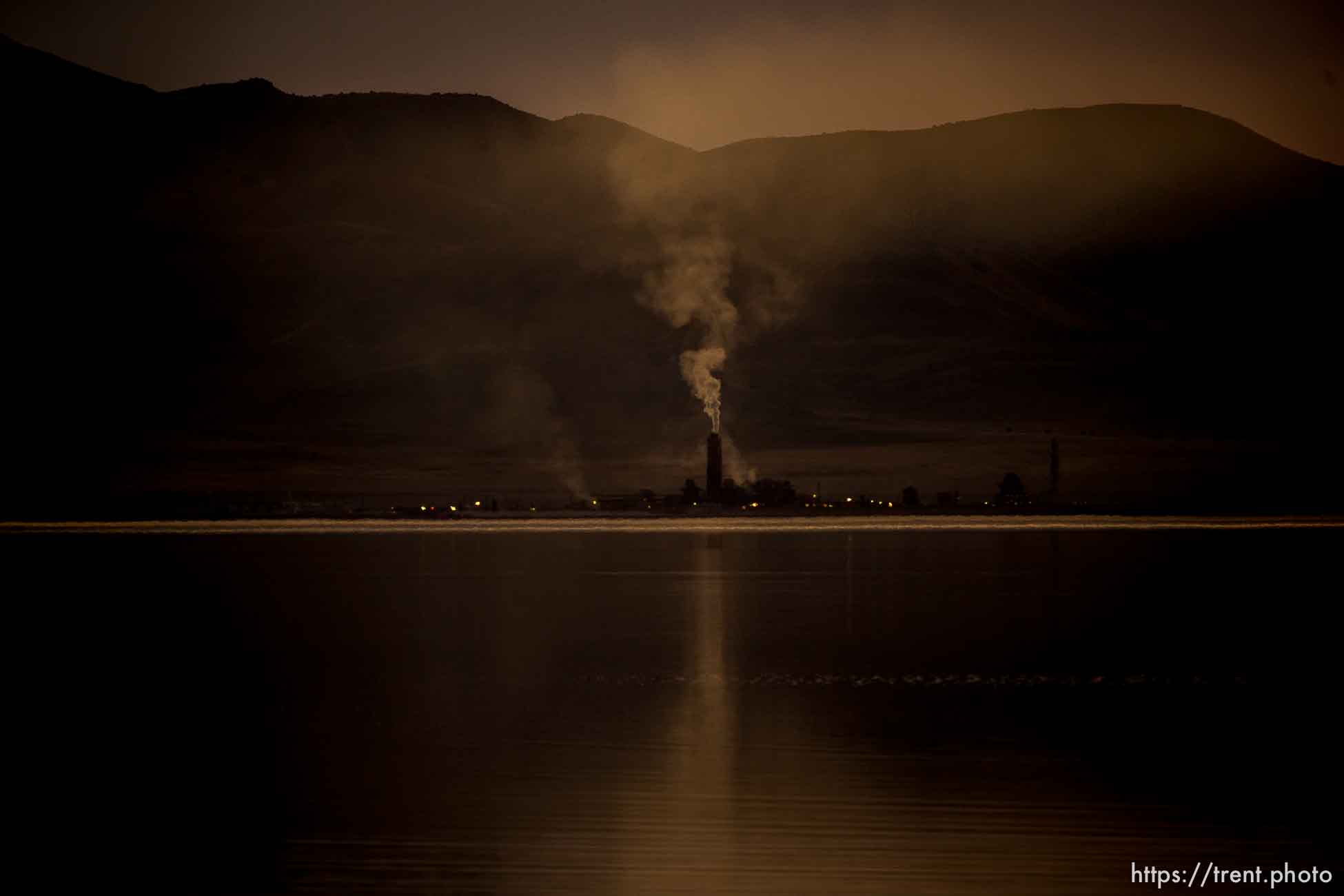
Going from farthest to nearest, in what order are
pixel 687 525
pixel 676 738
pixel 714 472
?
1. pixel 714 472
2. pixel 687 525
3. pixel 676 738

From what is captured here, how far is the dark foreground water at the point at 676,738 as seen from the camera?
16.2 m

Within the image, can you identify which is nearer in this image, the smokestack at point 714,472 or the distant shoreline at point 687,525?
the distant shoreline at point 687,525

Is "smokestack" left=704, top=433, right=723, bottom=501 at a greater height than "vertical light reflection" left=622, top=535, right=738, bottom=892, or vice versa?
"smokestack" left=704, top=433, right=723, bottom=501

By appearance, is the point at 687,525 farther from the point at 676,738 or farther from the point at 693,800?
the point at 693,800

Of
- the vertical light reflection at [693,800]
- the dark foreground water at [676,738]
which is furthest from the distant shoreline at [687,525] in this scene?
the vertical light reflection at [693,800]

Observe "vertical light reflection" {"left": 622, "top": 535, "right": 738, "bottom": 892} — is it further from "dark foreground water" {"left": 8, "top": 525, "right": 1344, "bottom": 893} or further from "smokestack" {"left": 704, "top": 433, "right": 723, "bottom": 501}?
"smokestack" {"left": 704, "top": 433, "right": 723, "bottom": 501}

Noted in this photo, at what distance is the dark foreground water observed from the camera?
1616 centimetres

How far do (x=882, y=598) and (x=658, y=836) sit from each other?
3172 cm

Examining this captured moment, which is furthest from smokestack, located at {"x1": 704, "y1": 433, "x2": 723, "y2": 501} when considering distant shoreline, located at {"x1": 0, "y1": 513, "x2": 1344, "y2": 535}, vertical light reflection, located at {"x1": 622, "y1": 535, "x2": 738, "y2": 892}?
vertical light reflection, located at {"x1": 622, "y1": 535, "x2": 738, "y2": 892}

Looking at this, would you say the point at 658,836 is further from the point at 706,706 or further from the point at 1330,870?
the point at 706,706

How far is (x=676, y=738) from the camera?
23.2m

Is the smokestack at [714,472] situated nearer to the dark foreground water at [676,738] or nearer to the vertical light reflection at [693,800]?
the dark foreground water at [676,738]

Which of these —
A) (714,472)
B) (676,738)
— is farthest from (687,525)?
(676,738)

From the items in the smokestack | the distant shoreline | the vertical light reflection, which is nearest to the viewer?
the vertical light reflection
